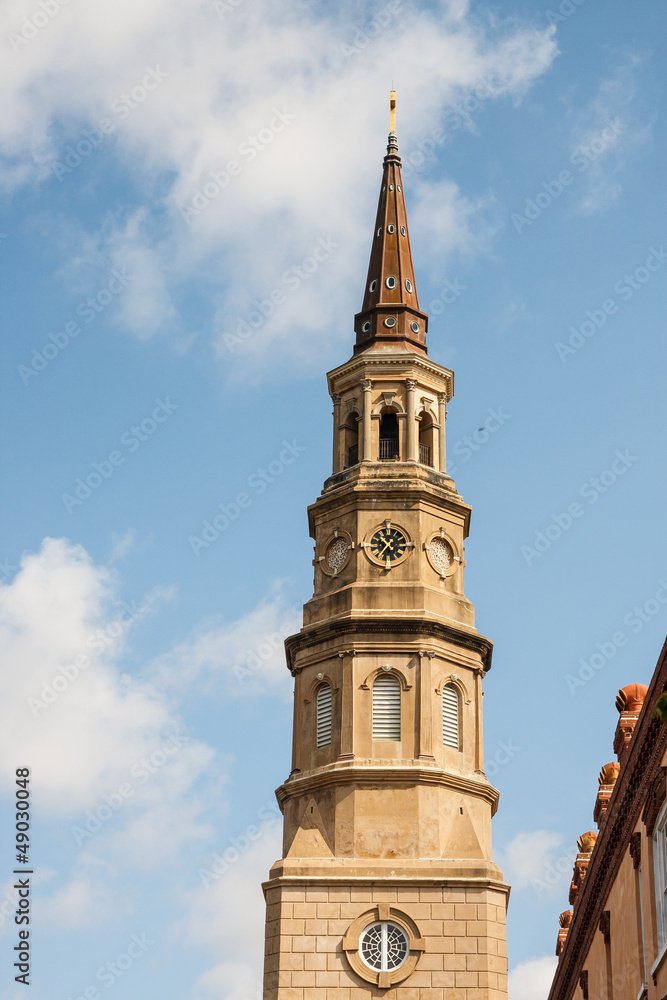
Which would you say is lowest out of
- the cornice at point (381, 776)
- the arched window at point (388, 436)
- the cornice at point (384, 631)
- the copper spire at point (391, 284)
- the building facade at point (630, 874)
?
the building facade at point (630, 874)

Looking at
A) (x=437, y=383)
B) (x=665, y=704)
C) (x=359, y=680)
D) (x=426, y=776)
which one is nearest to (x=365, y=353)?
(x=437, y=383)

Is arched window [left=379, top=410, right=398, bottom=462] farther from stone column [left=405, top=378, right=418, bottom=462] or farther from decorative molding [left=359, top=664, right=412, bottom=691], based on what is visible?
decorative molding [left=359, top=664, right=412, bottom=691]

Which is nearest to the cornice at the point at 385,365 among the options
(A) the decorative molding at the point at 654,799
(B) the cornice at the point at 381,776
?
(B) the cornice at the point at 381,776

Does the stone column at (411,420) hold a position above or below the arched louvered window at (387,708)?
above

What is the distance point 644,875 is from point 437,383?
30943 mm

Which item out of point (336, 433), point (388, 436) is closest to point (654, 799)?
point (388, 436)

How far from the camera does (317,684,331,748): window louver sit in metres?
51.7

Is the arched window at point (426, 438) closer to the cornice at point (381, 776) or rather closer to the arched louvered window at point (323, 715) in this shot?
the arched louvered window at point (323, 715)

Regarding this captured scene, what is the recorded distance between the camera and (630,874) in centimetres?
3319

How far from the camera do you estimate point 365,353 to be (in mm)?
59125

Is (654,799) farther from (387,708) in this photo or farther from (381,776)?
(387,708)

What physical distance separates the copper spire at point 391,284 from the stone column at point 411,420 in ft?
8.88

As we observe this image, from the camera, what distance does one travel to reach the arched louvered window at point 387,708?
50812 mm

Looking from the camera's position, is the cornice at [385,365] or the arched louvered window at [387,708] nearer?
the arched louvered window at [387,708]
